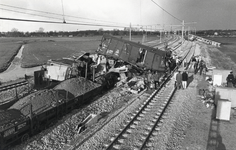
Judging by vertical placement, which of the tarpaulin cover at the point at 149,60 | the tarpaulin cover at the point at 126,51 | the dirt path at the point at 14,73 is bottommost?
the dirt path at the point at 14,73

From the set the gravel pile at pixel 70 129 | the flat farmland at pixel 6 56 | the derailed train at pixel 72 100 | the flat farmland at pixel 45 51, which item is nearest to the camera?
the derailed train at pixel 72 100

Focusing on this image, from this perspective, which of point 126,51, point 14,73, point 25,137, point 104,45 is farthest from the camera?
point 14,73

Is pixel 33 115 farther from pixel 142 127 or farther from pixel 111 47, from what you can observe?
pixel 111 47

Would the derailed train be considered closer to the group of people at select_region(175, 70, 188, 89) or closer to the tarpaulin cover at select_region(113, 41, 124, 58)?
the tarpaulin cover at select_region(113, 41, 124, 58)

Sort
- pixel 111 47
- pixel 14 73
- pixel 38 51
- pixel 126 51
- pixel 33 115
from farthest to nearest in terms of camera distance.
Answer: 1. pixel 38 51
2. pixel 14 73
3. pixel 111 47
4. pixel 126 51
5. pixel 33 115

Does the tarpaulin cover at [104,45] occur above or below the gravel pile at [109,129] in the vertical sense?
above

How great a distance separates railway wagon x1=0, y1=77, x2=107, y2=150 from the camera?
8367 millimetres

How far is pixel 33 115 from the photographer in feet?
30.9

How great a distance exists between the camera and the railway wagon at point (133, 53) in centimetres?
1891

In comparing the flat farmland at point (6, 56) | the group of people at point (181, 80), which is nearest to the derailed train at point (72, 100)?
the group of people at point (181, 80)

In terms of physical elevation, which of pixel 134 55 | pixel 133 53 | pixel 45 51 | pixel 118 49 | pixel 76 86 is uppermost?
pixel 118 49

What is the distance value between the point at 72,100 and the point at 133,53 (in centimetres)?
869

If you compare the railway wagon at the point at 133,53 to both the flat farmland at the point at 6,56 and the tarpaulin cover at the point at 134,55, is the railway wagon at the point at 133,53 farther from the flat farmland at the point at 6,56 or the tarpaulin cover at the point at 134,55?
the flat farmland at the point at 6,56

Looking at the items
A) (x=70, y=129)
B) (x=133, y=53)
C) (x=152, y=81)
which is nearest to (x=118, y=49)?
(x=133, y=53)
